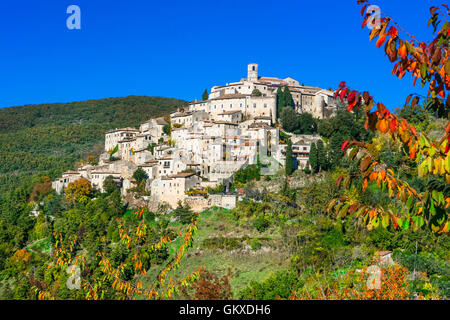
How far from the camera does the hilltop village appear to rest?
43.3m

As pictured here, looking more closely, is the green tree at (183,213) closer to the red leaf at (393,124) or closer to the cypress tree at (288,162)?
the cypress tree at (288,162)

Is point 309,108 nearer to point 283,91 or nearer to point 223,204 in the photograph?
point 283,91

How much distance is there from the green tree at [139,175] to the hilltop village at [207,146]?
46 cm

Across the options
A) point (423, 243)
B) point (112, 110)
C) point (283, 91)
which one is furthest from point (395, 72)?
point (112, 110)

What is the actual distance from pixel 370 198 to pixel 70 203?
3084 cm

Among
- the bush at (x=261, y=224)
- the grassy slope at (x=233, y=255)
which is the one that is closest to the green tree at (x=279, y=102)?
the grassy slope at (x=233, y=255)

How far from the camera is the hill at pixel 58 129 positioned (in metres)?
79.3

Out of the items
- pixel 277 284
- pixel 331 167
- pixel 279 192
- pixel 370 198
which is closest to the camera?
pixel 277 284

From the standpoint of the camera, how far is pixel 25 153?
87250mm

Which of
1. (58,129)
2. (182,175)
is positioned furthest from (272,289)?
(58,129)

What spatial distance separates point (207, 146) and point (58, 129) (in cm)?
6724

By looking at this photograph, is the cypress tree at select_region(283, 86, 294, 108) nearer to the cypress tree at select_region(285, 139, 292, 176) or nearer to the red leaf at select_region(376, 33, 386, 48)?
the cypress tree at select_region(285, 139, 292, 176)

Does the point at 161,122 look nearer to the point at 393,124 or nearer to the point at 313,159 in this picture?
the point at 313,159

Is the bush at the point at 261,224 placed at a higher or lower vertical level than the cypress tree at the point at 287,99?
lower
